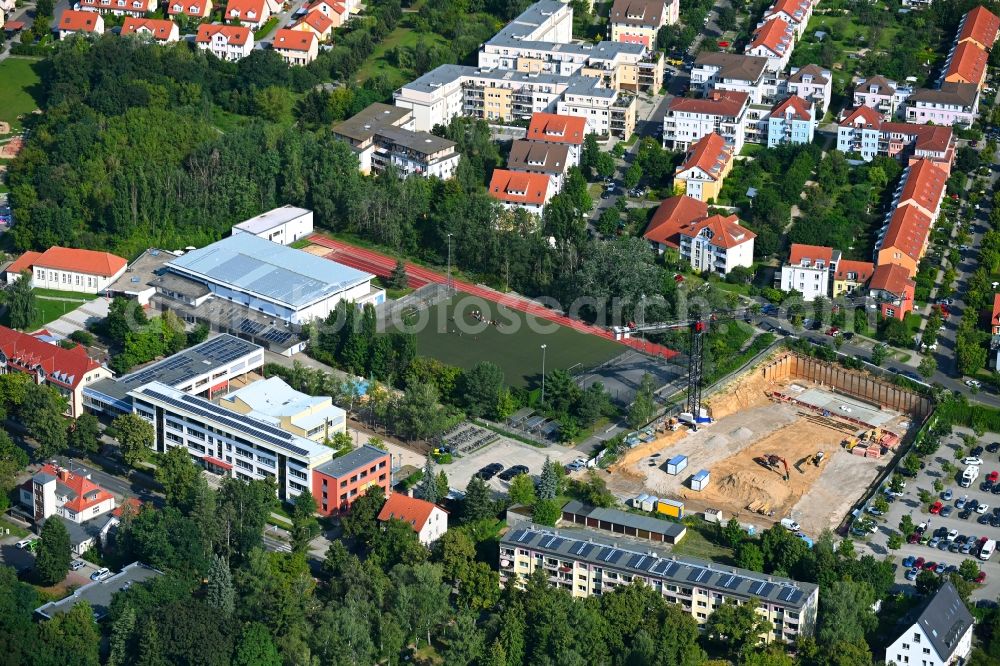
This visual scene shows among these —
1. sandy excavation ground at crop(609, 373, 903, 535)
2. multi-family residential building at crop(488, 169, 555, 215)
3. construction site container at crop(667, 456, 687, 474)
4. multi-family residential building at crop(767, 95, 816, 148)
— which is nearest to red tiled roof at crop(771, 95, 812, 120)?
multi-family residential building at crop(767, 95, 816, 148)

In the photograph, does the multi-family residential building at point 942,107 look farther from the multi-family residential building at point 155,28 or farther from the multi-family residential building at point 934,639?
the multi-family residential building at point 934,639

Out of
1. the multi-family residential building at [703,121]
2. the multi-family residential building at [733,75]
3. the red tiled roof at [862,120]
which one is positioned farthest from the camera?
the multi-family residential building at [733,75]

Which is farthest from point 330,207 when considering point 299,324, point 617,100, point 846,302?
point 846,302

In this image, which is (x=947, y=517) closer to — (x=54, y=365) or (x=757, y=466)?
(x=757, y=466)

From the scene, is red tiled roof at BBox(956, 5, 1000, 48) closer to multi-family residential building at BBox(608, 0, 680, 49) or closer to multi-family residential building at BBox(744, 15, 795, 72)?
multi-family residential building at BBox(744, 15, 795, 72)

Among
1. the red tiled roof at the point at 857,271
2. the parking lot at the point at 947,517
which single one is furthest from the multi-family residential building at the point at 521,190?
the parking lot at the point at 947,517

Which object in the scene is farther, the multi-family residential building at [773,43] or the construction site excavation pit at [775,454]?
the multi-family residential building at [773,43]

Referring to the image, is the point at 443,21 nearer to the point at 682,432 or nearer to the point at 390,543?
the point at 682,432
